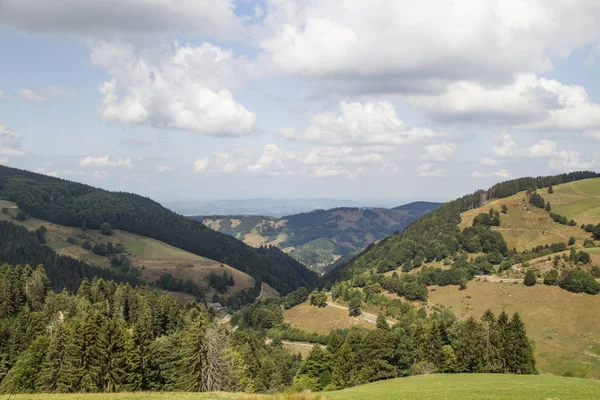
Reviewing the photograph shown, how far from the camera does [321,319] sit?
14962 centimetres

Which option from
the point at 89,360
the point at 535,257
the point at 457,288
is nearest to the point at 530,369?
the point at 89,360

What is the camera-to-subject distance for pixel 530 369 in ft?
200

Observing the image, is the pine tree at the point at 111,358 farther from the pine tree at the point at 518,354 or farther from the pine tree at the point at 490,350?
the pine tree at the point at 518,354

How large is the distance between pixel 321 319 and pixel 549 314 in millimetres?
76521

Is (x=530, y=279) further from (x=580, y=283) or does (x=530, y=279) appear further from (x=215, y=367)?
(x=215, y=367)

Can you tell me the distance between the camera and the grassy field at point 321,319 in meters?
140

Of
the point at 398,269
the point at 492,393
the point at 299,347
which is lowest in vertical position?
the point at 299,347

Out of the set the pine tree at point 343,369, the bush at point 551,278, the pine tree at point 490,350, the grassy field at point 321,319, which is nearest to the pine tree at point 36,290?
the pine tree at point 343,369

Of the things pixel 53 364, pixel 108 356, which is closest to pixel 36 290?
pixel 53 364

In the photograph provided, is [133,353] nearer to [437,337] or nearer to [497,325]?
[437,337]

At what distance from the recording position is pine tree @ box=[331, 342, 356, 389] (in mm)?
63531

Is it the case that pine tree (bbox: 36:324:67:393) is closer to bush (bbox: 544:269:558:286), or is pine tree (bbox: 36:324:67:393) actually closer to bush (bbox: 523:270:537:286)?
bush (bbox: 523:270:537:286)

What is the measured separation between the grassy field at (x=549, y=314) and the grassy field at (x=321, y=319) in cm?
3313

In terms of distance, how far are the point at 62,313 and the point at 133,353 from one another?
105ft
